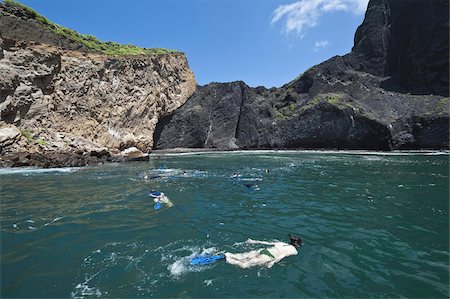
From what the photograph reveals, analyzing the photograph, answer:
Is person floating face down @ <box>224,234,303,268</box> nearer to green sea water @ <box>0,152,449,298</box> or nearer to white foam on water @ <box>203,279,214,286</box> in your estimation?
green sea water @ <box>0,152,449,298</box>

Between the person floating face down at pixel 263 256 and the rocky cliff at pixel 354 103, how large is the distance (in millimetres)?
76229

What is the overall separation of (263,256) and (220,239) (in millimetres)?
2943

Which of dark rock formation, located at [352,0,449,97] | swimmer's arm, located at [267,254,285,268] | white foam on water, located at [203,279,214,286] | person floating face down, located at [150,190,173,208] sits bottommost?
swimmer's arm, located at [267,254,285,268]

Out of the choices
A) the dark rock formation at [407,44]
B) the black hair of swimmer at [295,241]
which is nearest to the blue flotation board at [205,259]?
the black hair of swimmer at [295,241]

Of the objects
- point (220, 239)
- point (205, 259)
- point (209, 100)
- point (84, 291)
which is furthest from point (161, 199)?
point (209, 100)

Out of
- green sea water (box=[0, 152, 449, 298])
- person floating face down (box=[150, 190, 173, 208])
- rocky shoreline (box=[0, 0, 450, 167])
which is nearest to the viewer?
green sea water (box=[0, 152, 449, 298])

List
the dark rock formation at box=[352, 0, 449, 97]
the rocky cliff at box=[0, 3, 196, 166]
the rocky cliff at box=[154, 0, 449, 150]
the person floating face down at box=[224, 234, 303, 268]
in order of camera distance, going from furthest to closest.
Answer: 1. the dark rock formation at box=[352, 0, 449, 97]
2. the rocky cliff at box=[154, 0, 449, 150]
3. the rocky cliff at box=[0, 3, 196, 166]
4. the person floating face down at box=[224, 234, 303, 268]

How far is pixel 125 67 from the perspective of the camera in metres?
67.2

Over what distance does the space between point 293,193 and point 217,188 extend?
20.6 ft

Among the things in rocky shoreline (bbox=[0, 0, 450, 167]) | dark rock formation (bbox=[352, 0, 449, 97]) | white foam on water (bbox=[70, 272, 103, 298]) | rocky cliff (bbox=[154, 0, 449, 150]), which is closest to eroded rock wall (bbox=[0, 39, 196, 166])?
rocky shoreline (bbox=[0, 0, 450, 167])

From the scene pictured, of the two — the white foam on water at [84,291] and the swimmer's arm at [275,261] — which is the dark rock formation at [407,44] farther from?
the white foam on water at [84,291]

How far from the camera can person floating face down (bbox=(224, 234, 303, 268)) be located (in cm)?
1101

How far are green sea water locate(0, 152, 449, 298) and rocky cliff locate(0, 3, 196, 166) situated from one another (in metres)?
22.0

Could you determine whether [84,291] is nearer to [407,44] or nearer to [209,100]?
[209,100]
